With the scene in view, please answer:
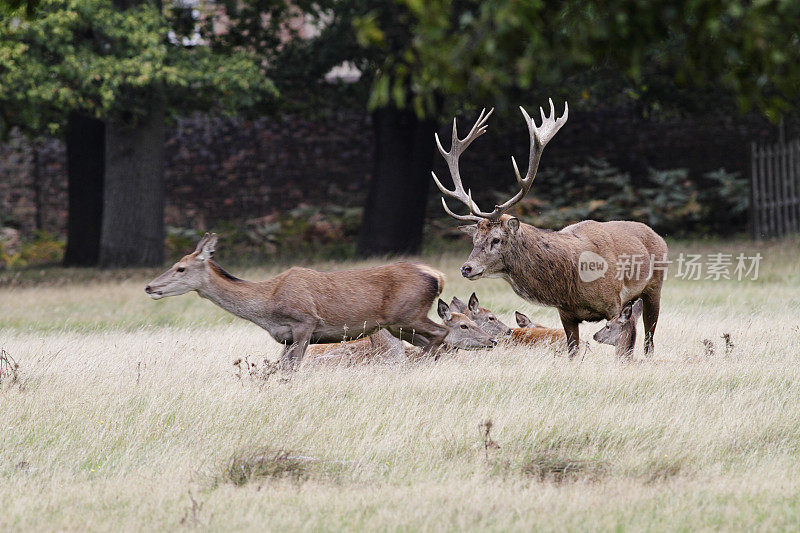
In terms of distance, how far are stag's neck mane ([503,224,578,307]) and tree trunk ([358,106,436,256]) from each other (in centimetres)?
1030

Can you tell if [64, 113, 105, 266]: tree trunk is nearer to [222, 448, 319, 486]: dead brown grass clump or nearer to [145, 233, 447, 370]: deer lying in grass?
[145, 233, 447, 370]: deer lying in grass

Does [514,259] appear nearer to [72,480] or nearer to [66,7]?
[72,480]

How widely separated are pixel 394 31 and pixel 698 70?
12.0 m

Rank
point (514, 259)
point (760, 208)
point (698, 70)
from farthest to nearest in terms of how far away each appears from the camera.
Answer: point (760, 208) < point (514, 259) < point (698, 70)

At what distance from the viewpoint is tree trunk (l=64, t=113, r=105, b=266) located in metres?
19.9

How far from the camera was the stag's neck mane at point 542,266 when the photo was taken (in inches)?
328

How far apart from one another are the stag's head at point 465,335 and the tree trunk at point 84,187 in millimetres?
12382

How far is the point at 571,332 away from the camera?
8711 mm

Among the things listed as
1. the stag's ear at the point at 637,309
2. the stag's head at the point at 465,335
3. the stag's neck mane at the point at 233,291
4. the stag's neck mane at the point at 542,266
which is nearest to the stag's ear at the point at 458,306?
the stag's head at the point at 465,335

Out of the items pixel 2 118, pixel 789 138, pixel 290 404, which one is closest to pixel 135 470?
pixel 290 404

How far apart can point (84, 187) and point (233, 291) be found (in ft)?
41.7

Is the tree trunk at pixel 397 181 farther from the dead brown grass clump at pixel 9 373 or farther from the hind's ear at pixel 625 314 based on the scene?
the dead brown grass clump at pixel 9 373

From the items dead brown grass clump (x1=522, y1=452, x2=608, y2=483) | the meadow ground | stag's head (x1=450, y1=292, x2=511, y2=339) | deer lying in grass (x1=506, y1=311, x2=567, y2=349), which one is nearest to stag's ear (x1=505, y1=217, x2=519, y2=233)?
the meadow ground

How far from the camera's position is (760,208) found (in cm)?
1956
